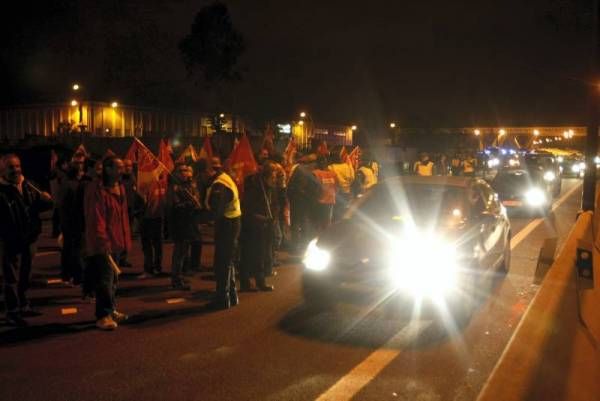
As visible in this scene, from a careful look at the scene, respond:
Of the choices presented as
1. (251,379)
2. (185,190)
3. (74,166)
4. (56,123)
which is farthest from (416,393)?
(56,123)

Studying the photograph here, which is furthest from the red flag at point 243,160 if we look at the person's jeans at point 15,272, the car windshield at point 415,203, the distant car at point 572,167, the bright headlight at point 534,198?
the distant car at point 572,167

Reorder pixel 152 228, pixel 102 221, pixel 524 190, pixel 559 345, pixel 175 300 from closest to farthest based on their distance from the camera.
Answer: pixel 559 345, pixel 102 221, pixel 175 300, pixel 152 228, pixel 524 190

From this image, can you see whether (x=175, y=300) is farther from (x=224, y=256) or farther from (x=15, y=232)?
(x=15, y=232)

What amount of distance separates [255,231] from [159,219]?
2.07m

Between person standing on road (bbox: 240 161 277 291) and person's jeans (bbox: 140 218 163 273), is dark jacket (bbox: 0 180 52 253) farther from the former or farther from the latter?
person's jeans (bbox: 140 218 163 273)

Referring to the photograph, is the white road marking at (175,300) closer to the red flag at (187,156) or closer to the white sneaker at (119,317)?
the white sneaker at (119,317)

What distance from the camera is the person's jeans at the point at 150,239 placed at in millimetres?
10414

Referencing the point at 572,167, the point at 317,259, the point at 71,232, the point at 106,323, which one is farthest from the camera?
the point at 572,167

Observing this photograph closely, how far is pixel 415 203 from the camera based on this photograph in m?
8.98

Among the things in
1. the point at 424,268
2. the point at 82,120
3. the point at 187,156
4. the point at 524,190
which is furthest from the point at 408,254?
the point at 82,120

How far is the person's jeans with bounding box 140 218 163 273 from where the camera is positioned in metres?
10.4

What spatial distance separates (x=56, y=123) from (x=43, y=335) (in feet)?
144

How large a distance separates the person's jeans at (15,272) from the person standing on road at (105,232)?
0.76m

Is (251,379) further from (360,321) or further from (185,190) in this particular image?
(185,190)
